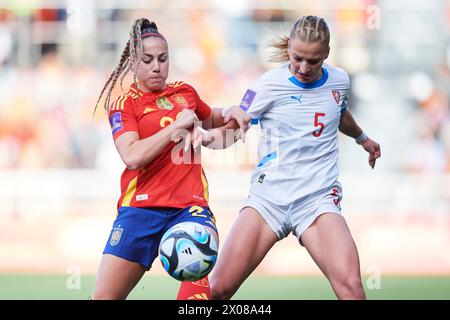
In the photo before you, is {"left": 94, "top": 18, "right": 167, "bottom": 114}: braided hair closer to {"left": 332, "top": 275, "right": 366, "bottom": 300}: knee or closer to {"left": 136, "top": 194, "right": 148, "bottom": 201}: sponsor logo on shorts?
{"left": 136, "top": 194, "right": 148, "bottom": 201}: sponsor logo on shorts

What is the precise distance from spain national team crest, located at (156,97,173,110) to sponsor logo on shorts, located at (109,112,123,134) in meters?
0.24

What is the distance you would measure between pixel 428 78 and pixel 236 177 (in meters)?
3.08

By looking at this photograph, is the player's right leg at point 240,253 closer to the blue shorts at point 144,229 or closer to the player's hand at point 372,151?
the blue shorts at point 144,229

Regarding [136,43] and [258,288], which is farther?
[258,288]

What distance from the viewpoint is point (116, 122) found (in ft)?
19.0

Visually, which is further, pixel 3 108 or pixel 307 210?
pixel 3 108

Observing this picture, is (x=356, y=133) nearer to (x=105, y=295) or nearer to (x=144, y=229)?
(x=144, y=229)

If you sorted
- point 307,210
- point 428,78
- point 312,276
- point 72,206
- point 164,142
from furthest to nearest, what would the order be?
point 428,78
point 72,206
point 312,276
point 307,210
point 164,142

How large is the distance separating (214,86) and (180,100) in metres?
7.78

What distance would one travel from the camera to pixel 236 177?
13.1m

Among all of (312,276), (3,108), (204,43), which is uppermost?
(204,43)

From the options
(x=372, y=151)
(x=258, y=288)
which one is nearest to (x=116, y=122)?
(x=372, y=151)

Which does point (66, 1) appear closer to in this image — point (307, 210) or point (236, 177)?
point (236, 177)
